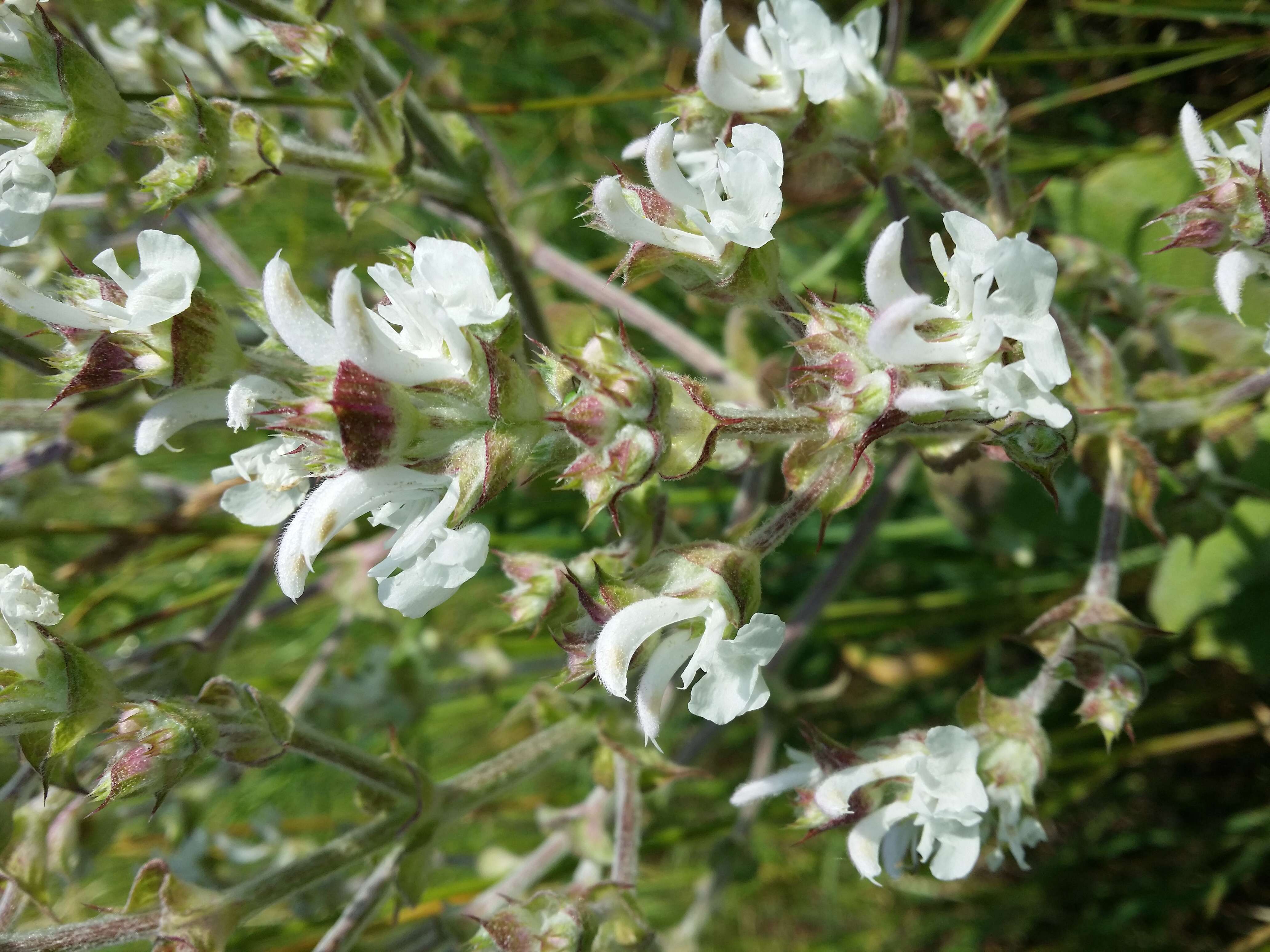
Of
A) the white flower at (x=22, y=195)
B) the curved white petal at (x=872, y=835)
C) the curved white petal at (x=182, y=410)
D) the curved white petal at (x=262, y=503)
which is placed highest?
the white flower at (x=22, y=195)

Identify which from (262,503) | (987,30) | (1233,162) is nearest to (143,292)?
(262,503)

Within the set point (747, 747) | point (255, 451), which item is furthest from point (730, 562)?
point (747, 747)

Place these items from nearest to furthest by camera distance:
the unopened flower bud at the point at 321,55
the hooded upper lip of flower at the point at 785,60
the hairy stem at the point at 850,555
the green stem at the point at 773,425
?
1. the green stem at the point at 773,425
2. the hooded upper lip of flower at the point at 785,60
3. the unopened flower bud at the point at 321,55
4. the hairy stem at the point at 850,555

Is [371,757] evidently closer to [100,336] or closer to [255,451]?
[255,451]

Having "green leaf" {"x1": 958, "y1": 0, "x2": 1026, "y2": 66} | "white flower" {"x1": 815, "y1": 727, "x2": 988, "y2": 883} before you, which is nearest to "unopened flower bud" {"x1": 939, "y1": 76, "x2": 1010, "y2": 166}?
"green leaf" {"x1": 958, "y1": 0, "x2": 1026, "y2": 66}

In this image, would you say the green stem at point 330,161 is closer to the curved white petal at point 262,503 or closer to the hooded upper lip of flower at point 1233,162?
the curved white petal at point 262,503

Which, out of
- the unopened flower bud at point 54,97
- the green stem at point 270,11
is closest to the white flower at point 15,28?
the unopened flower bud at point 54,97

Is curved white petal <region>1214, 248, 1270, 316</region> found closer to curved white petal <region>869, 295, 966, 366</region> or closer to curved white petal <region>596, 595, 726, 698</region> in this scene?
curved white petal <region>869, 295, 966, 366</region>
